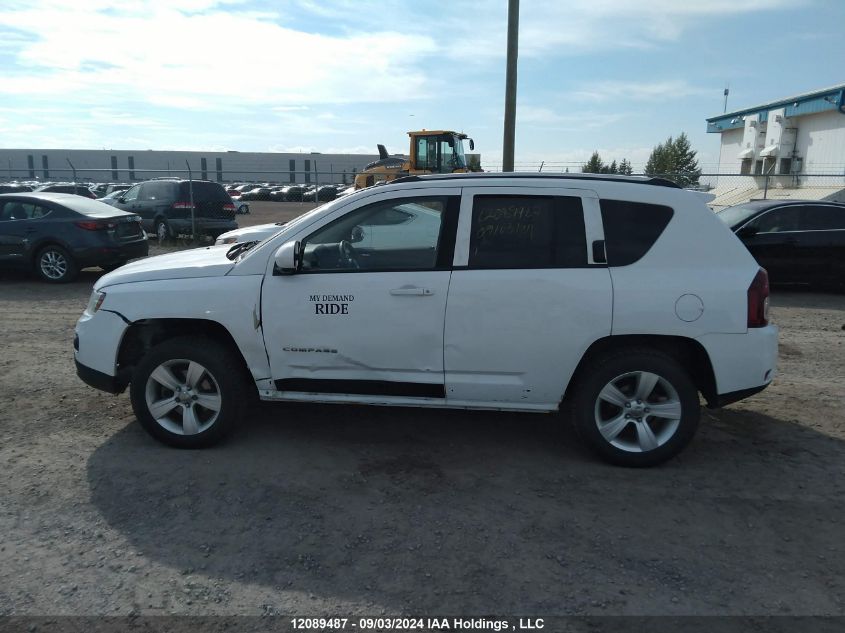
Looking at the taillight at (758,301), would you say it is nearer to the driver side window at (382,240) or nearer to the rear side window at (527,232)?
the rear side window at (527,232)

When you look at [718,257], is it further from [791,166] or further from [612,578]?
[791,166]

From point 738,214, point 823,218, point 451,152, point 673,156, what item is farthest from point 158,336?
point 673,156

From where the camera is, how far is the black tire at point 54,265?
11.3 metres

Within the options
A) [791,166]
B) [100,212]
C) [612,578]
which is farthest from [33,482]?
[791,166]

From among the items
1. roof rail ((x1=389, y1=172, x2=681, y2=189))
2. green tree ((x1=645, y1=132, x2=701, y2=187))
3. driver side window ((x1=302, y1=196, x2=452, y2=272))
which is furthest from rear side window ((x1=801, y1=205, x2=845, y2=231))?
green tree ((x1=645, y1=132, x2=701, y2=187))

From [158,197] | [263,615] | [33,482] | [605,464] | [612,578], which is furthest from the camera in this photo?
[158,197]

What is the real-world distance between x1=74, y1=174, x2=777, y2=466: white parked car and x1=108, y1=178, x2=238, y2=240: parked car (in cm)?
1343

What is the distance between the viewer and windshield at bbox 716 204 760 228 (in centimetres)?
1075

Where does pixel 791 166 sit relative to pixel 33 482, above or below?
above

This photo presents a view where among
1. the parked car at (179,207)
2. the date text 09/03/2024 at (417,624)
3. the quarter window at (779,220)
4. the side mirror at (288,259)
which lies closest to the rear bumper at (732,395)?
the date text 09/03/2024 at (417,624)

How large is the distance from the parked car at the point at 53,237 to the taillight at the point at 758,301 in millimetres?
10520

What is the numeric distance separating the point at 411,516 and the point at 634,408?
5.33 ft

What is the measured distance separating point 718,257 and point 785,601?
2.09 metres

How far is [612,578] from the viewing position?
125 inches
